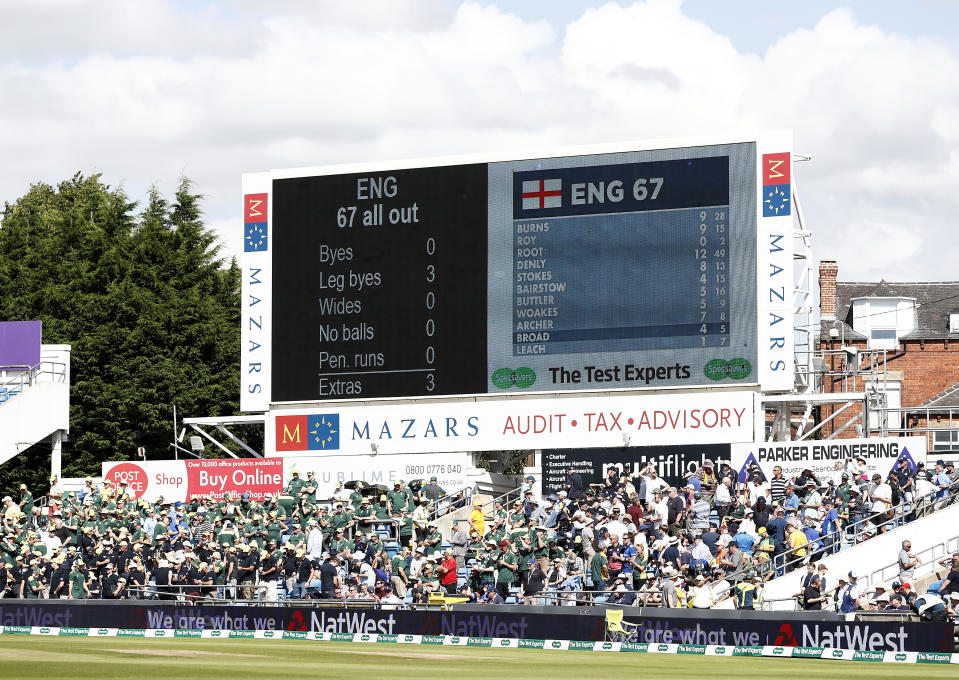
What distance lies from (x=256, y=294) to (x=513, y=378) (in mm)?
5652

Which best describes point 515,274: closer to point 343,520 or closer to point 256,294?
point 256,294

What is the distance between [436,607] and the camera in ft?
81.2

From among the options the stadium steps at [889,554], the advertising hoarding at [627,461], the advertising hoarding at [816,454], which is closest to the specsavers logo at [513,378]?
the advertising hoarding at [627,461]

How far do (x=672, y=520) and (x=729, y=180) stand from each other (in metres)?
6.43

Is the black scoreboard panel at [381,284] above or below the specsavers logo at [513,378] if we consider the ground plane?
above

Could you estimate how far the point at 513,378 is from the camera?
100 ft

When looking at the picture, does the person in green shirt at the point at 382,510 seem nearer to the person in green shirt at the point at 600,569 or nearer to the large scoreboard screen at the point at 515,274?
the large scoreboard screen at the point at 515,274

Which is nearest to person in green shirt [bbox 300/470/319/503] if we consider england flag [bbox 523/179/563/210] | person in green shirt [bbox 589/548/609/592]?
england flag [bbox 523/179/563/210]

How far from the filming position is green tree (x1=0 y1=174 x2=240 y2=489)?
4603 cm

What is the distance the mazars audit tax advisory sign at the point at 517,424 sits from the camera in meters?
29.9

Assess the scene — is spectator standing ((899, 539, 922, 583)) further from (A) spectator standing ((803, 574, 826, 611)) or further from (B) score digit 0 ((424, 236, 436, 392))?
(B) score digit 0 ((424, 236, 436, 392))

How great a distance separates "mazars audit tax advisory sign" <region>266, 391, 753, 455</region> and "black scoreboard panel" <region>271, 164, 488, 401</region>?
591 millimetres

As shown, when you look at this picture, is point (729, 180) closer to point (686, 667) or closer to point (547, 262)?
point (547, 262)

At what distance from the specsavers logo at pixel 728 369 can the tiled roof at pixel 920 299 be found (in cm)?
2628
